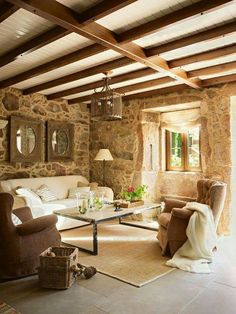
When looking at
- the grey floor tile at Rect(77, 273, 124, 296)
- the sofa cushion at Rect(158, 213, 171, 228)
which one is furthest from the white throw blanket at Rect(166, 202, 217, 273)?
the grey floor tile at Rect(77, 273, 124, 296)

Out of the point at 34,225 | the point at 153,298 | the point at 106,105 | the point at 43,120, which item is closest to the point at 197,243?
the point at 153,298

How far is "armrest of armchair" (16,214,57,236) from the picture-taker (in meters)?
2.96

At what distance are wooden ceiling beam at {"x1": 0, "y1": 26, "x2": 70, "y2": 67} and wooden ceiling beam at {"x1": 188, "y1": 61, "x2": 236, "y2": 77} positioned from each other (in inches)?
85.2

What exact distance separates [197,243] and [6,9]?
3.11 meters

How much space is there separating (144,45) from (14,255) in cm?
272

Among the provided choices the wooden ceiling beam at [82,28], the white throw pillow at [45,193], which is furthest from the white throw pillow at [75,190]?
the wooden ceiling beam at [82,28]

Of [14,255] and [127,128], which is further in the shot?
[127,128]

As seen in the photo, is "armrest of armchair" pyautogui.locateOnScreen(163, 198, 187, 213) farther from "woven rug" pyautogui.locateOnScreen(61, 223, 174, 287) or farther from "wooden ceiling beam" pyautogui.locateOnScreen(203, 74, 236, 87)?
"wooden ceiling beam" pyautogui.locateOnScreen(203, 74, 236, 87)

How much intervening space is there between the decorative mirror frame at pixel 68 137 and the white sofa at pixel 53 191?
1.45 feet

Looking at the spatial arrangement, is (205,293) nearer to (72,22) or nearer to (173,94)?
(72,22)

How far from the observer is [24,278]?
297 cm

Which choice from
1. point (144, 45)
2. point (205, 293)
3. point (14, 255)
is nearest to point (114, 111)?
point (144, 45)

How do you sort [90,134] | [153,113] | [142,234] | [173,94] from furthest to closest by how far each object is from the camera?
[90,134], [153,113], [173,94], [142,234]

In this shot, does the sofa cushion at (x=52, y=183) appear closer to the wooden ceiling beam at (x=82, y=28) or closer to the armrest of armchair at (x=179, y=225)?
the armrest of armchair at (x=179, y=225)
